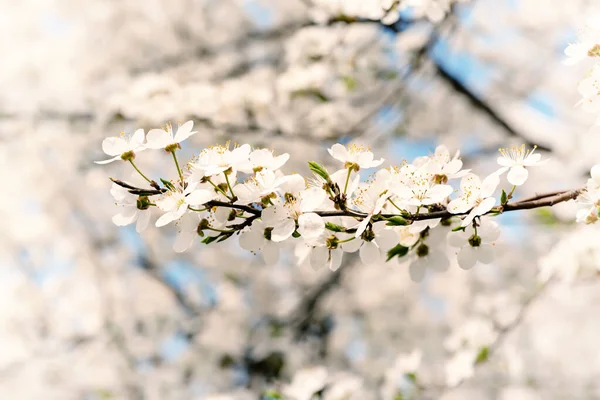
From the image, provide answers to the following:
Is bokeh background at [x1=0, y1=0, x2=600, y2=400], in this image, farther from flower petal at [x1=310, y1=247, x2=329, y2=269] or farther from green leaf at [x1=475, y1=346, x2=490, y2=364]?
flower petal at [x1=310, y1=247, x2=329, y2=269]

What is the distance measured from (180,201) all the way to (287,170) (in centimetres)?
293

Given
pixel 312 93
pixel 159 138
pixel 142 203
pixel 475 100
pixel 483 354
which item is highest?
pixel 312 93

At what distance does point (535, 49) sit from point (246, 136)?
3.03 metres

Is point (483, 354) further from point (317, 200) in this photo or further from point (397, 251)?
point (317, 200)

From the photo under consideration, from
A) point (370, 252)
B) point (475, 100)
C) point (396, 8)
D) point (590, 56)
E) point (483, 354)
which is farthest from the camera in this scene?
point (475, 100)

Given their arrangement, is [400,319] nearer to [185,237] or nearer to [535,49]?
[535,49]

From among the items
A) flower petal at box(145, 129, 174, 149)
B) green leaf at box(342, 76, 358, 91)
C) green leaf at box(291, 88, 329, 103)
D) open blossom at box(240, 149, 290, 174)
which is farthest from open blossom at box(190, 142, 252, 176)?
green leaf at box(342, 76, 358, 91)

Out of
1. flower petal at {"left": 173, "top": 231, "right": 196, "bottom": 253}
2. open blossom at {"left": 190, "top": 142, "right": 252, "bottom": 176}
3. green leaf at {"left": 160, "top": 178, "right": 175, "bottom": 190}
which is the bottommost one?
flower petal at {"left": 173, "top": 231, "right": 196, "bottom": 253}

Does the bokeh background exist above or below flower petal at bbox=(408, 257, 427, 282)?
above

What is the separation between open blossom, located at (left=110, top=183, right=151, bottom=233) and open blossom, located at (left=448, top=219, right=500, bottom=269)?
1.99ft

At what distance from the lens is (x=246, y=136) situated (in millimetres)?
3416

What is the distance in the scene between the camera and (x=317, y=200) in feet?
2.94

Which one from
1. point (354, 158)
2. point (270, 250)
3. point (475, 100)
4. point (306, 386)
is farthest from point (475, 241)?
point (475, 100)

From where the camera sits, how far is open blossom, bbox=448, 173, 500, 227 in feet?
2.91
